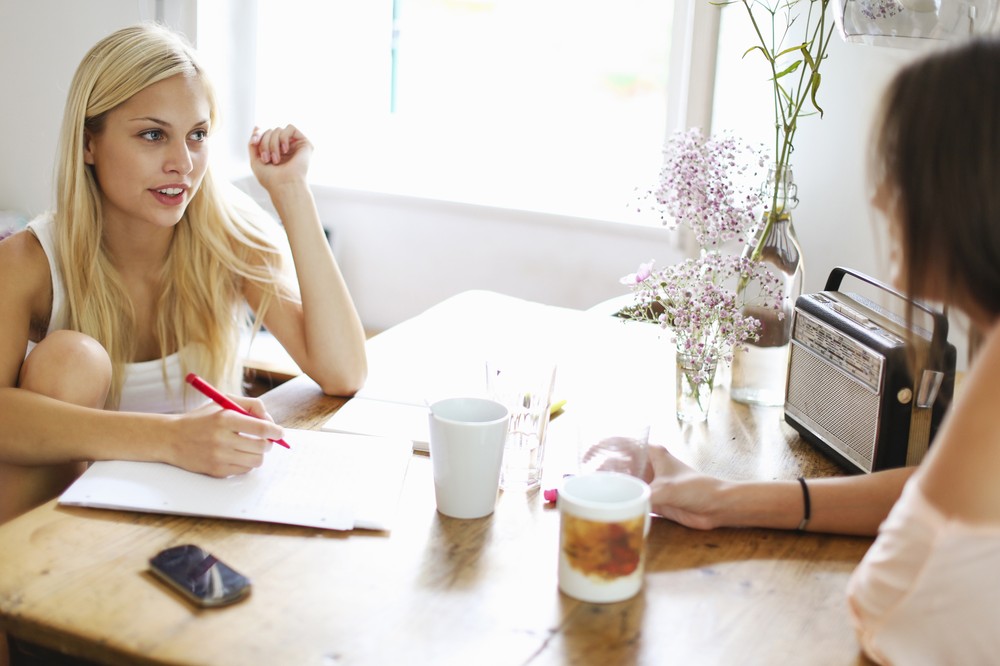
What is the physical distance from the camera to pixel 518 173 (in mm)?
2943

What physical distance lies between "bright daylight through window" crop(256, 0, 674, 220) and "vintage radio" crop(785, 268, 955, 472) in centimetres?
141

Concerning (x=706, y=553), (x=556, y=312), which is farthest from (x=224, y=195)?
(x=706, y=553)

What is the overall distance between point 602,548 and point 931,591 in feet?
0.84

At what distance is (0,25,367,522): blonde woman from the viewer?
1439 mm

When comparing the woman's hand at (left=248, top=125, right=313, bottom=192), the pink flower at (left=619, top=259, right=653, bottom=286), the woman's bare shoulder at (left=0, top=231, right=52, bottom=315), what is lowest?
the woman's bare shoulder at (left=0, top=231, right=52, bottom=315)

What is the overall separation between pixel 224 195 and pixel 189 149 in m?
0.12

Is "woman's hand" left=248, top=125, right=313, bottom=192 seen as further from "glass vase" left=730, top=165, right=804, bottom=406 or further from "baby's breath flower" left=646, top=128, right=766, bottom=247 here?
"glass vase" left=730, top=165, right=804, bottom=406

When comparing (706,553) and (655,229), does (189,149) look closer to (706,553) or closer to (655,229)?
(706,553)

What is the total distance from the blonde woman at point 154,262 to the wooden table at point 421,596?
40 cm

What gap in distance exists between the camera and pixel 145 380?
1625 mm

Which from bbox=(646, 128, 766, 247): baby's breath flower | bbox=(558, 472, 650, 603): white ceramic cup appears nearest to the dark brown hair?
bbox=(558, 472, 650, 603): white ceramic cup

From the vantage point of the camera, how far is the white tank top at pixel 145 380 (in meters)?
1.53

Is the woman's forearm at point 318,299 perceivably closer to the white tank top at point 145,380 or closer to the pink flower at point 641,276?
the white tank top at point 145,380

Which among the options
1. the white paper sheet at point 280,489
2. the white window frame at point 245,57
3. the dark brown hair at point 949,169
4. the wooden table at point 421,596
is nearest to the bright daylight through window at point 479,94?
the white window frame at point 245,57
